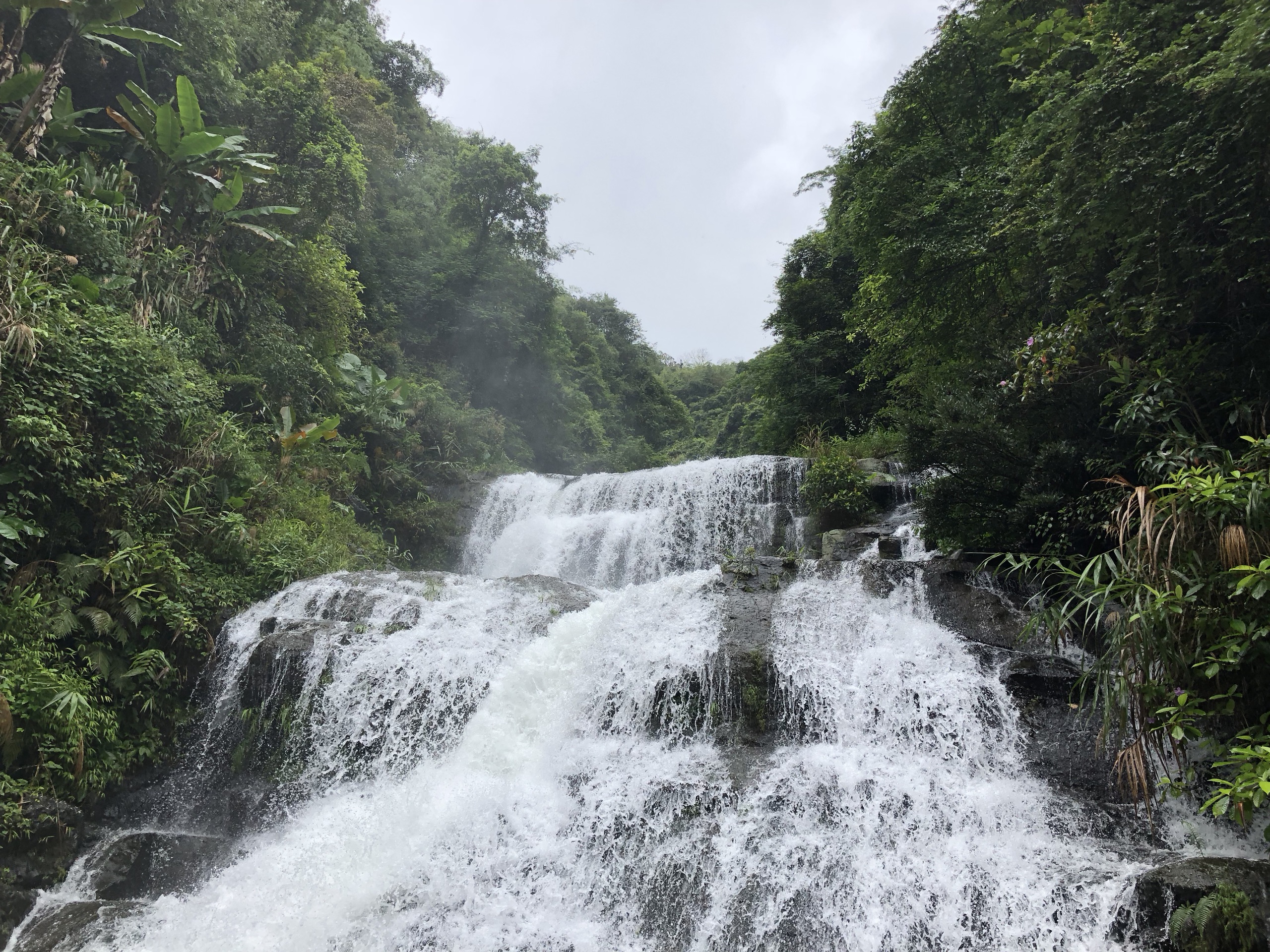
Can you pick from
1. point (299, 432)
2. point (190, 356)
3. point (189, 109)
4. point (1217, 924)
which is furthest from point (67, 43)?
point (1217, 924)

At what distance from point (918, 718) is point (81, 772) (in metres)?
7.49

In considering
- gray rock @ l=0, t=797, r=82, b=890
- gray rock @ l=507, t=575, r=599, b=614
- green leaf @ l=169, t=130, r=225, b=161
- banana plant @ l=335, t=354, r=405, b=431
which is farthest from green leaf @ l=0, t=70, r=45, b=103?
gray rock @ l=507, t=575, r=599, b=614

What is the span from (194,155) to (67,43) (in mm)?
1926

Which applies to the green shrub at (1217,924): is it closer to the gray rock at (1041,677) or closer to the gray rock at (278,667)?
the gray rock at (1041,677)

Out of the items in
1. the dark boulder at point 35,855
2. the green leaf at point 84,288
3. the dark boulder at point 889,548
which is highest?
the green leaf at point 84,288

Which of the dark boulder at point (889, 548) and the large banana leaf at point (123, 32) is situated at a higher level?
the large banana leaf at point (123, 32)

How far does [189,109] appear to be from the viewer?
1059cm

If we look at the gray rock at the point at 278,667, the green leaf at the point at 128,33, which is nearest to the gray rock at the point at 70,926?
the gray rock at the point at 278,667

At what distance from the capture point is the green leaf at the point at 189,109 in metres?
10.4

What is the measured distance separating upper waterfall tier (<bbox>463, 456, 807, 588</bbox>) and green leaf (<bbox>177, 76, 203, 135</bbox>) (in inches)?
334

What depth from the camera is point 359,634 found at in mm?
7641

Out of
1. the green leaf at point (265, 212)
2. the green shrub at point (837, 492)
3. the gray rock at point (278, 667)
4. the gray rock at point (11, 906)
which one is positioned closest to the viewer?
the gray rock at point (11, 906)

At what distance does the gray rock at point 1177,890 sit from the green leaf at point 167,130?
14.4 meters

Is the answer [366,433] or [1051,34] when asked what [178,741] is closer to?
[366,433]
